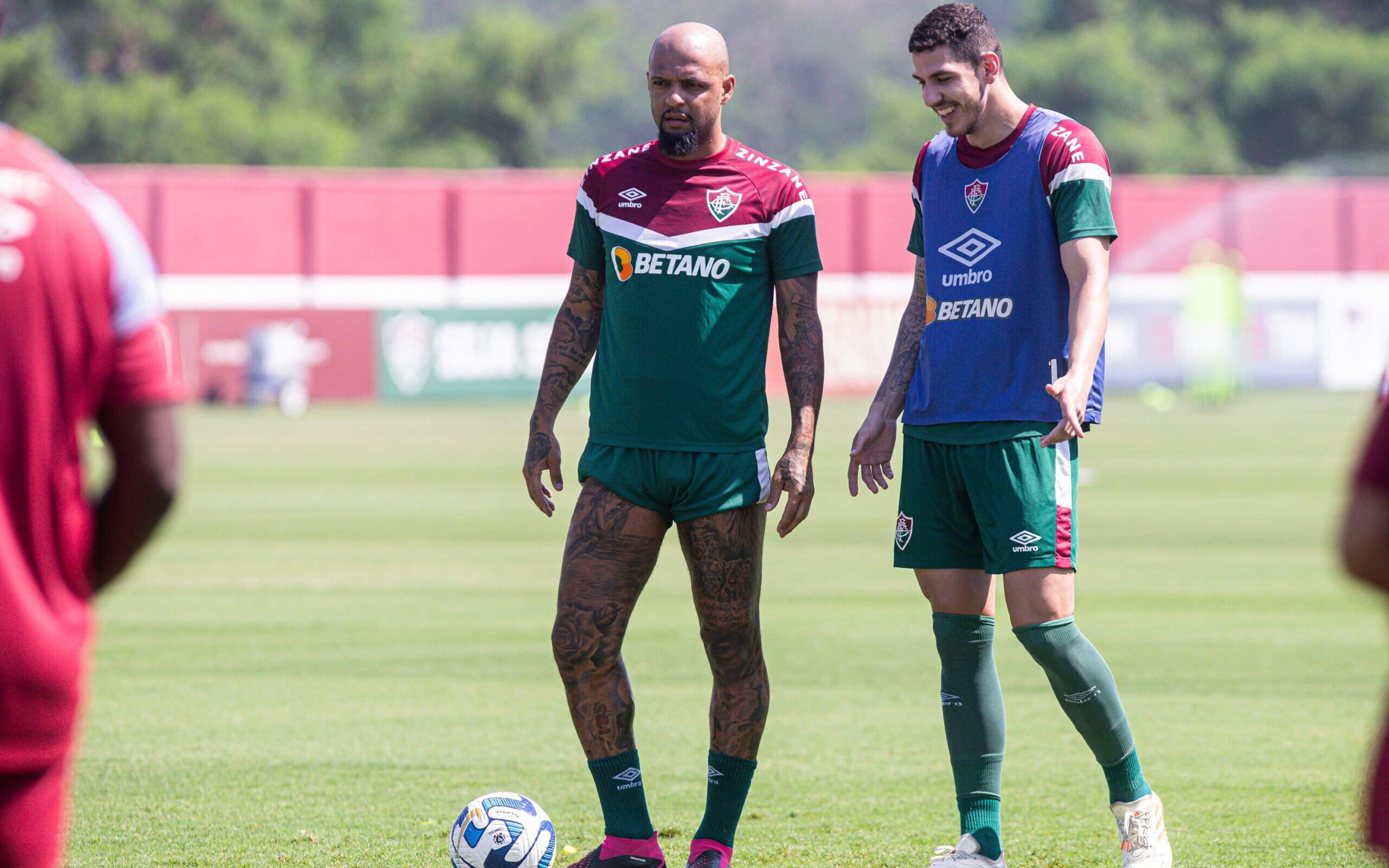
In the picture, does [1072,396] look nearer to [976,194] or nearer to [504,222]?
[976,194]

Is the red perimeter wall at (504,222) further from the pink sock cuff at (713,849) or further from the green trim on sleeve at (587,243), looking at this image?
the pink sock cuff at (713,849)

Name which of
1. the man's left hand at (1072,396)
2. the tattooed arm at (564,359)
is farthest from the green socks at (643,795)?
the man's left hand at (1072,396)

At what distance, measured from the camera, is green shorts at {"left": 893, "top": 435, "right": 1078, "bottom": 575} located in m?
5.01

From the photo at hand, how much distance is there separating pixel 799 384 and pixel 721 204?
0.56 metres

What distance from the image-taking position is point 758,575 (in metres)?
5.34

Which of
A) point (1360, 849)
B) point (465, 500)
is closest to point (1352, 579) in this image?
point (1360, 849)

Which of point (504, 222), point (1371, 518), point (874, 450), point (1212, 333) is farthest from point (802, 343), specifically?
point (504, 222)

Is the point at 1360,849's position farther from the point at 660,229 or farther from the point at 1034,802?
the point at 660,229

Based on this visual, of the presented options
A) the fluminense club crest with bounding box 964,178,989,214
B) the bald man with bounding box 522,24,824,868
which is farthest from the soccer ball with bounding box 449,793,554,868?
the fluminense club crest with bounding box 964,178,989,214

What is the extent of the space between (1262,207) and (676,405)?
147ft

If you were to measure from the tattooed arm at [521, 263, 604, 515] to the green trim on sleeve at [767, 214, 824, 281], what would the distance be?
0.54 m

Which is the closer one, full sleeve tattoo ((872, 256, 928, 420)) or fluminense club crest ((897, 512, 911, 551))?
fluminense club crest ((897, 512, 911, 551))

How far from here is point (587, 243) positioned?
5.42 m

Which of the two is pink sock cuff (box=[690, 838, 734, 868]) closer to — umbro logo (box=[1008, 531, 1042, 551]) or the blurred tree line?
umbro logo (box=[1008, 531, 1042, 551])
